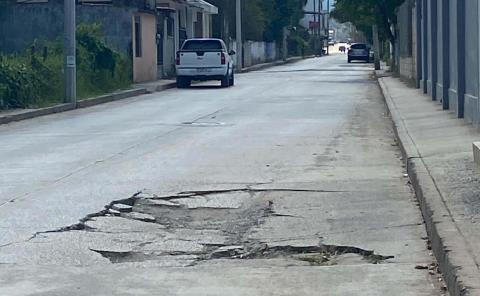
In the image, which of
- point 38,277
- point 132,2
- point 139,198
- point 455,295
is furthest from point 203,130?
point 132,2

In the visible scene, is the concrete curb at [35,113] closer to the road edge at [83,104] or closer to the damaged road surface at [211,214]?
the road edge at [83,104]

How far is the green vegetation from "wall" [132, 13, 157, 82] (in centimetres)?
278

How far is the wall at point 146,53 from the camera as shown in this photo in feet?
152

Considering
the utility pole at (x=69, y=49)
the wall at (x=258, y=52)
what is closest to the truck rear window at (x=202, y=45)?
the utility pole at (x=69, y=49)

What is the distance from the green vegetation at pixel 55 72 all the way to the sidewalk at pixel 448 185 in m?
10.5

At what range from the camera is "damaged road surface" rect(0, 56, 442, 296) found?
8344 mm

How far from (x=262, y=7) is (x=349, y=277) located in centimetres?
7654

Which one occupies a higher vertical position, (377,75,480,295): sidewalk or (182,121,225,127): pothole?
(182,121,225,127): pothole

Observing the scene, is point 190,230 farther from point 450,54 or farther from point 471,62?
point 450,54

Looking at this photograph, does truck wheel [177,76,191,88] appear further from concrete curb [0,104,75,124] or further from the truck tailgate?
concrete curb [0,104,75,124]

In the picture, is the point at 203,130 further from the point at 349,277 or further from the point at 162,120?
Result: the point at 349,277

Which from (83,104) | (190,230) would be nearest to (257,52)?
(83,104)

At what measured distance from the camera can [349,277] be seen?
8.32 m

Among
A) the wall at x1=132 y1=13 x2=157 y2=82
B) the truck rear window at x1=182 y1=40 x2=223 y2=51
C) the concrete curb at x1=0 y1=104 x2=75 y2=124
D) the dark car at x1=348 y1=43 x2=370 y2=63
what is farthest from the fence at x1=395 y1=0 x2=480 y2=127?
the dark car at x1=348 y1=43 x2=370 y2=63
